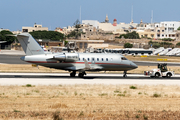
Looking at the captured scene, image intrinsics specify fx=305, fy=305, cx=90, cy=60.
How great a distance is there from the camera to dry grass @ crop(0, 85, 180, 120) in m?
17.5

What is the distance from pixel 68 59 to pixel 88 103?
15.6 metres

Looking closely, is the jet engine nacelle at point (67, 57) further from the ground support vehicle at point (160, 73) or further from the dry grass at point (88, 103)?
the ground support vehicle at point (160, 73)

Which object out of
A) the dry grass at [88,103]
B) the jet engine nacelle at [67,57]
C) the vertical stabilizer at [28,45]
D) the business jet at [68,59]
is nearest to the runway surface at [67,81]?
the business jet at [68,59]

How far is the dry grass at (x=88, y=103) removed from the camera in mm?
17531

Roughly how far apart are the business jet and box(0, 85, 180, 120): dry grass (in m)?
7.48

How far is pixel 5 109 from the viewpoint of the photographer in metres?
18.4

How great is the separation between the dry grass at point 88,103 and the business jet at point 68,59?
7.48 meters

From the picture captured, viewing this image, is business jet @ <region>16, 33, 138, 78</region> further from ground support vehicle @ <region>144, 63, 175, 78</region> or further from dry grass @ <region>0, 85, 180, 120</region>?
dry grass @ <region>0, 85, 180, 120</region>

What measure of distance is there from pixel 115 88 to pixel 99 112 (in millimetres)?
10513

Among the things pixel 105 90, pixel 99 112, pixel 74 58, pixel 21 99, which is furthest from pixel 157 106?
pixel 74 58

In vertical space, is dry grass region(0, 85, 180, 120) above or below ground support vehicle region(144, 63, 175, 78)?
below

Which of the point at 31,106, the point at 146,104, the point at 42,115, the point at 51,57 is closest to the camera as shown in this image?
the point at 42,115

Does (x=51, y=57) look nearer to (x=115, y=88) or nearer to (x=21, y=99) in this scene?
(x=115, y=88)

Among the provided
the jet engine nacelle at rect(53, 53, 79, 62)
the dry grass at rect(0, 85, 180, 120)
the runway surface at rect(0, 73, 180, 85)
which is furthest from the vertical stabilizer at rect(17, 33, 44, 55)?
the dry grass at rect(0, 85, 180, 120)
